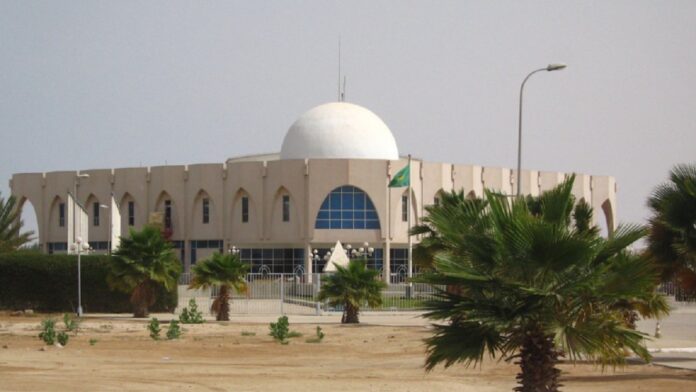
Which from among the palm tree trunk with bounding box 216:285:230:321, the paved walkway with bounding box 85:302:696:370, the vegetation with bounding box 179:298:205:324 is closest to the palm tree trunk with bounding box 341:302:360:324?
the paved walkway with bounding box 85:302:696:370

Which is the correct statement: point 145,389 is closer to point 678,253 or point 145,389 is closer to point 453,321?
point 453,321

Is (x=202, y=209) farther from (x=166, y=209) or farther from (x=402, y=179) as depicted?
(x=402, y=179)

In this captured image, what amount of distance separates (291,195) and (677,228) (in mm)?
48376

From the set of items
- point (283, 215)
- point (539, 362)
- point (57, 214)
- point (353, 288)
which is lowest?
point (539, 362)

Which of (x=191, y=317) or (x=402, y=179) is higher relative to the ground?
(x=402, y=179)

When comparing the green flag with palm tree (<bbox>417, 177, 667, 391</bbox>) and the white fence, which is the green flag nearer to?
the white fence

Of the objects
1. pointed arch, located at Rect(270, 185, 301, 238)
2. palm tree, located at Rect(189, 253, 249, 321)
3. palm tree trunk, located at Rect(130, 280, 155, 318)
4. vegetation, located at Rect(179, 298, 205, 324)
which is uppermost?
pointed arch, located at Rect(270, 185, 301, 238)

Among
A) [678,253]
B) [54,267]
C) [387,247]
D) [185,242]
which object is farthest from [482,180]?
[678,253]

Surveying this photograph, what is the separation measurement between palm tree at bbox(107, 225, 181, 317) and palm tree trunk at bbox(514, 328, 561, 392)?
25022mm

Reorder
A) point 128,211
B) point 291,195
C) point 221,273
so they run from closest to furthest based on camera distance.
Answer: point 221,273 < point 291,195 < point 128,211

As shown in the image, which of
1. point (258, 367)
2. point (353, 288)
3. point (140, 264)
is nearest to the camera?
point (258, 367)

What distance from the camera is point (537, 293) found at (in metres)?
12.2

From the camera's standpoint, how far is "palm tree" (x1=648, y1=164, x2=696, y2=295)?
19.0m

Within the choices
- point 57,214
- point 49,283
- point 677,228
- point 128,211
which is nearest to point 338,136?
point 128,211
